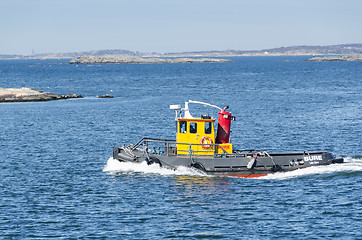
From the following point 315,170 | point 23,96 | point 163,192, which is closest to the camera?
point 163,192

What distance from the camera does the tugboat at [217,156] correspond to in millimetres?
30328

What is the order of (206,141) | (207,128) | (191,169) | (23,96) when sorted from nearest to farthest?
1. (191,169)
2. (206,141)
3. (207,128)
4. (23,96)

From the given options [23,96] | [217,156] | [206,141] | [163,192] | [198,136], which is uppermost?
[198,136]

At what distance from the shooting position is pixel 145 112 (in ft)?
212

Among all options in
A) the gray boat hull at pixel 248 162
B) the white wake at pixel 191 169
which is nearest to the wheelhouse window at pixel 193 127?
the gray boat hull at pixel 248 162

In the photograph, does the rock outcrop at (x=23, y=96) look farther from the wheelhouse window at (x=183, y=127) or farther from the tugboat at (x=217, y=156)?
the wheelhouse window at (x=183, y=127)

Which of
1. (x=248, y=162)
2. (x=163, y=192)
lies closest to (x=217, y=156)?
(x=248, y=162)

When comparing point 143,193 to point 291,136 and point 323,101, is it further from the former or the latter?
point 323,101

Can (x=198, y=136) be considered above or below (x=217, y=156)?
above

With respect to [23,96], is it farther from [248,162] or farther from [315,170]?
[315,170]

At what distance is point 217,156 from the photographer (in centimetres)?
3103

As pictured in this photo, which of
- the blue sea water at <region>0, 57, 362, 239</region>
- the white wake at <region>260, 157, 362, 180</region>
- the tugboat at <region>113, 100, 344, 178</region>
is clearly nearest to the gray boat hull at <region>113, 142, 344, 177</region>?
the tugboat at <region>113, 100, 344, 178</region>

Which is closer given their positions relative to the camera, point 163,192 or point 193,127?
point 163,192

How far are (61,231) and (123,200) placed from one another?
4.92 metres
